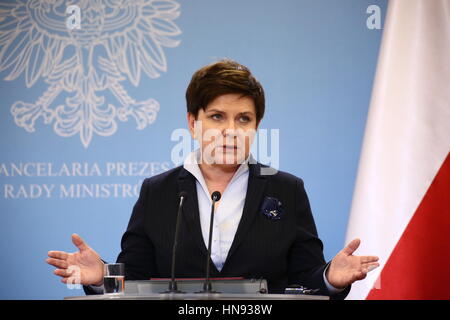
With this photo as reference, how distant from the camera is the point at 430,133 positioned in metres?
3.63

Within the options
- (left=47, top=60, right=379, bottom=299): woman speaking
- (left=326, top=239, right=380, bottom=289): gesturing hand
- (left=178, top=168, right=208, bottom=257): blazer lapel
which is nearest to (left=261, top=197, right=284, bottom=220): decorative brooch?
(left=47, top=60, right=379, bottom=299): woman speaking

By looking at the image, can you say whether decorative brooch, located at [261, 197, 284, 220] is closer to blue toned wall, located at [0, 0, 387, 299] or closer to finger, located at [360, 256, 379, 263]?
finger, located at [360, 256, 379, 263]

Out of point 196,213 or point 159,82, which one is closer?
point 196,213

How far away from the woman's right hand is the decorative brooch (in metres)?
0.81

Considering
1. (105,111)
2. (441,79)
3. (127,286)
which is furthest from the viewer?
(105,111)

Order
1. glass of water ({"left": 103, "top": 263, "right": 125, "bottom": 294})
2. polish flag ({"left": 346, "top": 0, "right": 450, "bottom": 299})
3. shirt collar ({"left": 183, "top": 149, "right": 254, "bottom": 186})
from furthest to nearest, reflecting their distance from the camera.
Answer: polish flag ({"left": 346, "top": 0, "right": 450, "bottom": 299}) < shirt collar ({"left": 183, "top": 149, "right": 254, "bottom": 186}) < glass of water ({"left": 103, "top": 263, "right": 125, "bottom": 294})

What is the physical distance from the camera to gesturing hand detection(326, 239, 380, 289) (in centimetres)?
235

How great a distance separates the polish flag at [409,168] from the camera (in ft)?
11.7

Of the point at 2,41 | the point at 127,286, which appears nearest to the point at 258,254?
the point at 127,286

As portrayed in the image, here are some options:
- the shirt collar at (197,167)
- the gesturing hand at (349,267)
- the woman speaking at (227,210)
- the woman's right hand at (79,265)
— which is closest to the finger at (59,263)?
the woman's right hand at (79,265)

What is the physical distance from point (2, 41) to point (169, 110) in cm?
118

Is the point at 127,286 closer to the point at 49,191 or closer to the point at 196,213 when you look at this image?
the point at 196,213

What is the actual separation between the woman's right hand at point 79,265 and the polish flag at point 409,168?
174 cm

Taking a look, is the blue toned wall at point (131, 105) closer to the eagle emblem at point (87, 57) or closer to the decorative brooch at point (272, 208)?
the eagle emblem at point (87, 57)
